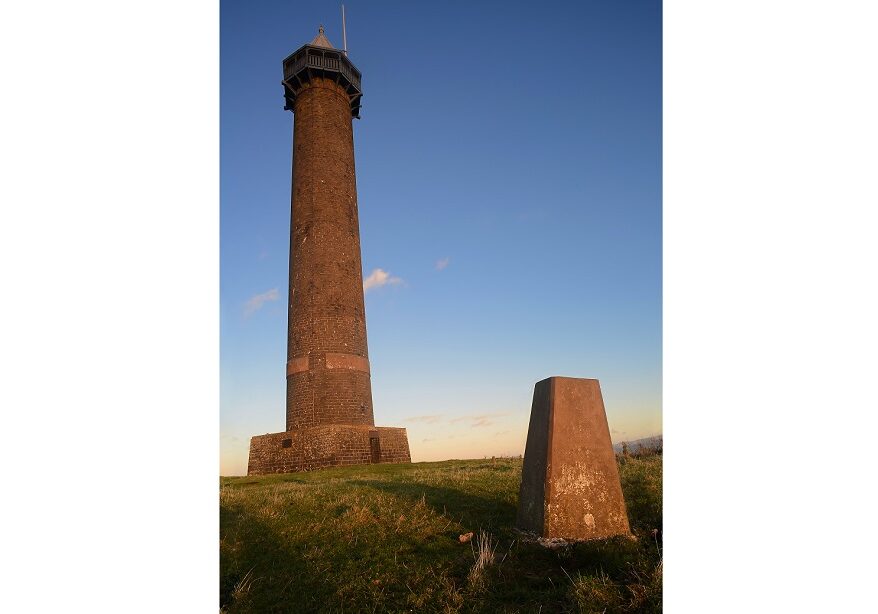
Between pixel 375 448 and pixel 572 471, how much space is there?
15.6m

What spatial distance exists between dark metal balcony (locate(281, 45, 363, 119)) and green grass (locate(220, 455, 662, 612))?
68.7 feet

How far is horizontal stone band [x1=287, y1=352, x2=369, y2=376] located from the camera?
2069 centimetres

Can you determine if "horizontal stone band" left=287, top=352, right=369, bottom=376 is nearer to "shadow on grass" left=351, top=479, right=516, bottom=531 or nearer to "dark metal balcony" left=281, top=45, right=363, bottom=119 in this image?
"shadow on grass" left=351, top=479, right=516, bottom=531

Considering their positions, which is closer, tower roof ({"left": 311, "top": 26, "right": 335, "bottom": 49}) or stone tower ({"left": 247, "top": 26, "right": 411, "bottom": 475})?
stone tower ({"left": 247, "top": 26, "right": 411, "bottom": 475})

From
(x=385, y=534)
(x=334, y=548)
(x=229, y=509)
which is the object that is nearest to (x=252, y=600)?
(x=334, y=548)

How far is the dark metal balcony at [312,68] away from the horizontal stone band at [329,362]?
12.3 m

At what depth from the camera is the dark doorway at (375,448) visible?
20.3 metres

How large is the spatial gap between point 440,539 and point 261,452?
16.4 m

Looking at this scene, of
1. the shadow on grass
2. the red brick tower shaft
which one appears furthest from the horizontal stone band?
the shadow on grass

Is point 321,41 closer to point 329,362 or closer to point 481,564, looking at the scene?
point 329,362

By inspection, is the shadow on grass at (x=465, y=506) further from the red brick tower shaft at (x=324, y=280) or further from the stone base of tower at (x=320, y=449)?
the red brick tower shaft at (x=324, y=280)

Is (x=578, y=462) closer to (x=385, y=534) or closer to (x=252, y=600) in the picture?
(x=385, y=534)

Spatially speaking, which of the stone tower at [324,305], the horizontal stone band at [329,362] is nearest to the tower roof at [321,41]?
the stone tower at [324,305]

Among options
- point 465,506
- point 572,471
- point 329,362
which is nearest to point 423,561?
point 572,471
